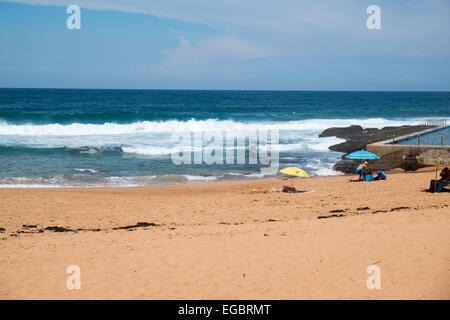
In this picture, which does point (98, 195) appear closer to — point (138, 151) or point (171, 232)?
point (171, 232)

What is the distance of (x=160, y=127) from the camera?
41281 millimetres

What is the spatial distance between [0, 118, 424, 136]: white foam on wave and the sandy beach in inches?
976

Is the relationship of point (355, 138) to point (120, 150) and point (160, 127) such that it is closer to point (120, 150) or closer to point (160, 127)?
point (120, 150)

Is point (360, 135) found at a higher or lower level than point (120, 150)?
higher

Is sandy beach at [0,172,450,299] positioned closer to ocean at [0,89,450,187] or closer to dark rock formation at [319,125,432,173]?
ocean at [0,89,450,187]

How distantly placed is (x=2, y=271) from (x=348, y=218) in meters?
6.69

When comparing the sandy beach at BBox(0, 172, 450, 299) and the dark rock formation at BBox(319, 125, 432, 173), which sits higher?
the dark rock formation at BBox(319, 125, 432, 173)

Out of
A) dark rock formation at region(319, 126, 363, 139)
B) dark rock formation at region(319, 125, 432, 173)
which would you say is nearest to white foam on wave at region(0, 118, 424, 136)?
dark rock formation at region(319, 126, 363, 139)

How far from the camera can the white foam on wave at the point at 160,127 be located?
36.2m

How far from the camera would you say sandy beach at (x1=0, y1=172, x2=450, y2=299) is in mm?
5672

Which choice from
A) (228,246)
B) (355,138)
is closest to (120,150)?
(355,138)

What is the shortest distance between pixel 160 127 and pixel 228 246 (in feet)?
114

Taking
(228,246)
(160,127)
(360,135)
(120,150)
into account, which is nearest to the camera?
(228,246)

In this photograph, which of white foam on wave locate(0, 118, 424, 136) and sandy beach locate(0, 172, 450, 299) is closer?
sandy beach locate(0, 172, 450, 299)
